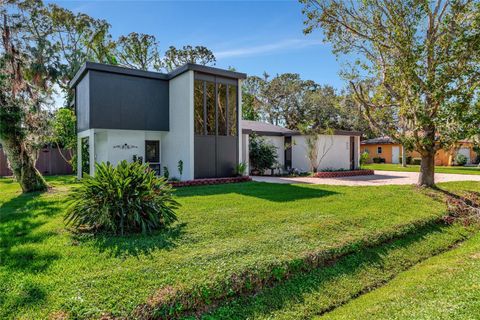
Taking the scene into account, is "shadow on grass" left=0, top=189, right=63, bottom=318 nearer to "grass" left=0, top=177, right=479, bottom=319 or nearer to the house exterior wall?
"grass" left=0, top=177, right=479, bottom=319

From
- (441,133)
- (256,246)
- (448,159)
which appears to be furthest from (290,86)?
(256,246)

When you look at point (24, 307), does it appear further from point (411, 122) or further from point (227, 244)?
point (411, 122)

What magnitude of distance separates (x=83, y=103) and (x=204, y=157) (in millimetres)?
5786

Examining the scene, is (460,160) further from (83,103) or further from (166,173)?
(83,103)

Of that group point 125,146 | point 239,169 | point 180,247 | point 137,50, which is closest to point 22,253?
Answer: point 180,247

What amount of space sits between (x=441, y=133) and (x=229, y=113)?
26.8 ft

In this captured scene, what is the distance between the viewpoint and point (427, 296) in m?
4.35

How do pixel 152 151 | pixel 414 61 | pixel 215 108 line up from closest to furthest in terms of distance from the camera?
pixel 414 61, pixel 215 108, pixel 152 151

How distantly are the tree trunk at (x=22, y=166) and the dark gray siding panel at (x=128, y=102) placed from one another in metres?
2.51

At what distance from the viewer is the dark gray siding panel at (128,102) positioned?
40.0ft

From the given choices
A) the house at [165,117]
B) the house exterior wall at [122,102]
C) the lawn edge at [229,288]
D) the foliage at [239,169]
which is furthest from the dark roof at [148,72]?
the lawn edge at [229,288]

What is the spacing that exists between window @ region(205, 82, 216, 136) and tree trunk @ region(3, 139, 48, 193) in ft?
21.7

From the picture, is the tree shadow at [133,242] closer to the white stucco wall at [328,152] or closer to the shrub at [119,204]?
the shrub at [119,204]

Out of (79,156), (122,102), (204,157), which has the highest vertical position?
(122,102)
